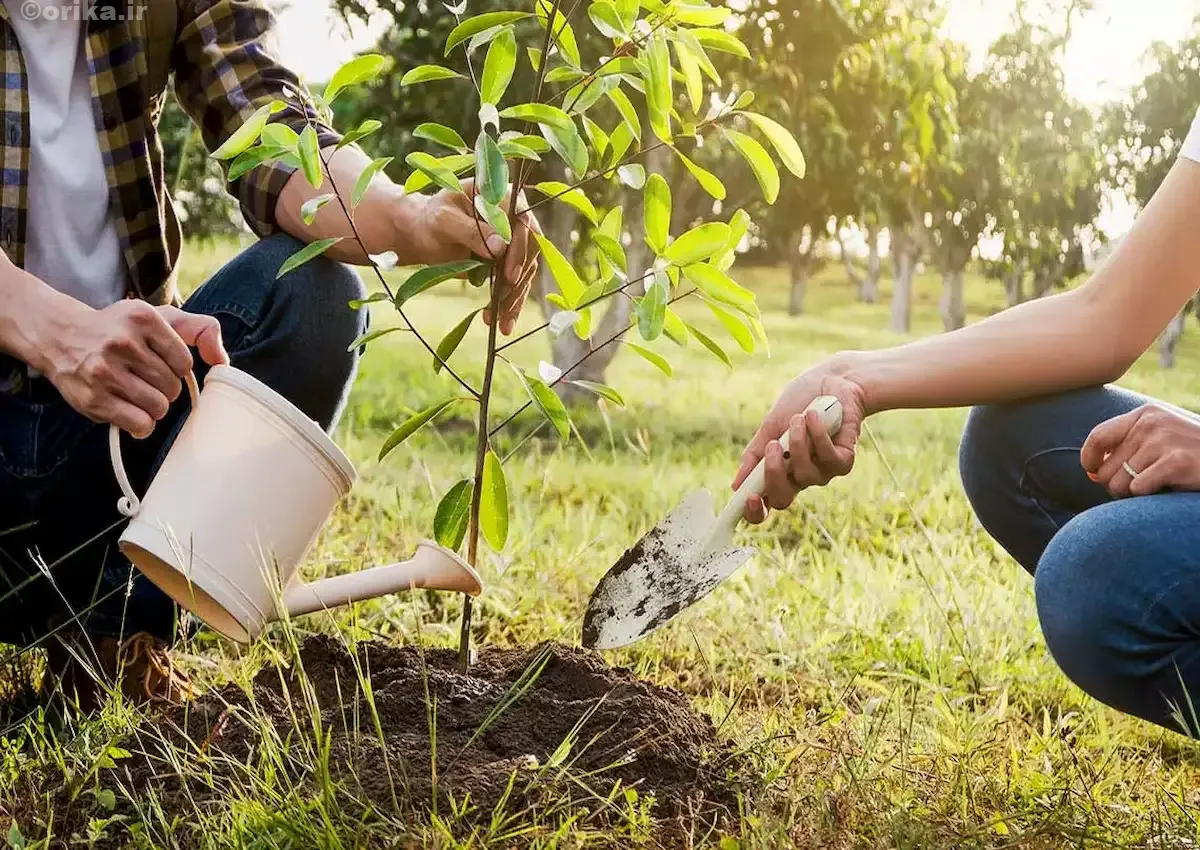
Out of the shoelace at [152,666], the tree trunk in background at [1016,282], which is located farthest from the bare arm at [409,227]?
the tree trunk in background at [1016,282]

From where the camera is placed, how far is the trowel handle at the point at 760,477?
1.59 metres

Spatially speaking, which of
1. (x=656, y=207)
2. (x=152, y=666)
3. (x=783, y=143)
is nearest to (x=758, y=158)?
(x=783, y=143)

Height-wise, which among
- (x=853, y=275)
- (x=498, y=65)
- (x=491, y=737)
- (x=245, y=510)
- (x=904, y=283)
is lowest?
(x=853, y=275)

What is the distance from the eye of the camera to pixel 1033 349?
1684mm

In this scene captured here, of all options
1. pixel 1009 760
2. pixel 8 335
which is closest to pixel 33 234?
pixel 8 335

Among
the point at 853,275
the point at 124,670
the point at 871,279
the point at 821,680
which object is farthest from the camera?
the point at 853,275

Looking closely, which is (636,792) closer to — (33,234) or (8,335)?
(8,335)

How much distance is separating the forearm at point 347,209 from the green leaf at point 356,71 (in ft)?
1.10

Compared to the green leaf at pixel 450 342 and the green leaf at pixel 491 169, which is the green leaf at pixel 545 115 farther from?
the green leaf at pixel 450 342

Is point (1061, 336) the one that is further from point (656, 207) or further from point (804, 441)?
point (656, 207)

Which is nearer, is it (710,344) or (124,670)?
(710,344)

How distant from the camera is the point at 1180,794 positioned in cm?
164

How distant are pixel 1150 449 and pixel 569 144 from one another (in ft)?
2.69

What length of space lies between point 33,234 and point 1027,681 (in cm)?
189
